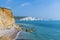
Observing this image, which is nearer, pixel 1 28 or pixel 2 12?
pixel 1 28

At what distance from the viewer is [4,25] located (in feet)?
99.9

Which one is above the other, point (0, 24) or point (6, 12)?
point (6, 12)

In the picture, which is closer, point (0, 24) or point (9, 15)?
point (0, 24)

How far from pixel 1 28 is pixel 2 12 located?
307 cm

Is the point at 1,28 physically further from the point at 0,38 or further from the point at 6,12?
the point at 0,38

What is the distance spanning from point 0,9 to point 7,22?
3770 millimetres

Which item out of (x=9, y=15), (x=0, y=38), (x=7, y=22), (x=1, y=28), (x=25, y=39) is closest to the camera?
(x=0, y=38)

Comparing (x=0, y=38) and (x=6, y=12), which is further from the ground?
(x=6, y=12)

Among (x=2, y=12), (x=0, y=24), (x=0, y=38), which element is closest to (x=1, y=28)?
(x=0, y=24)

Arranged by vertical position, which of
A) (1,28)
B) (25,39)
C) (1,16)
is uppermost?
(1,16)

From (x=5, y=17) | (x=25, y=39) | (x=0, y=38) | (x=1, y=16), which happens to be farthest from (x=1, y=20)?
(x=0, y=38)

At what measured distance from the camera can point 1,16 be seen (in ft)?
96.3

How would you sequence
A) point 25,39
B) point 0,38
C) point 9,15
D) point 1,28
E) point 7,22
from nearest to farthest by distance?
point 0,38
point 1,28
point 25,39
point 7,22
point 9,15

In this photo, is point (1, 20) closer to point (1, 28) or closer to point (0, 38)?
point (1, 28)
